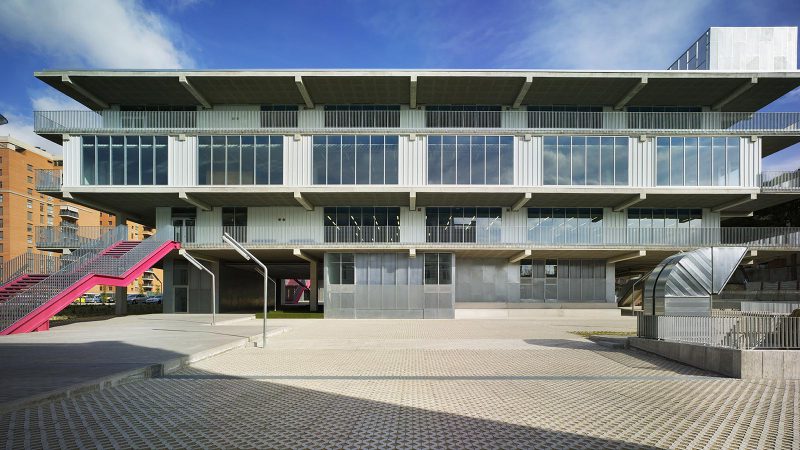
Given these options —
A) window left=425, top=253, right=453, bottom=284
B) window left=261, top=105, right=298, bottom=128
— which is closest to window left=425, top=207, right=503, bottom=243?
window left=425, top=253, right=453, bottom=284

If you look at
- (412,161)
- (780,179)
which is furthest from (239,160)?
(780,179)

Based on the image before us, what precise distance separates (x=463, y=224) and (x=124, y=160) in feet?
67.2

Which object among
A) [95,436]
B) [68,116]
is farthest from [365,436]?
[68,116]

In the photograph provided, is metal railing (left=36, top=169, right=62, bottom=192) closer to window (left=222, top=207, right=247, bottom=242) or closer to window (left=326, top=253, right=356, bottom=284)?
window (left=222, top=207, right=247, bottom=242)

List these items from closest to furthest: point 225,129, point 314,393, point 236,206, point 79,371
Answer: point 314,393 → point 79,371 → point 225,129 → point 236,206

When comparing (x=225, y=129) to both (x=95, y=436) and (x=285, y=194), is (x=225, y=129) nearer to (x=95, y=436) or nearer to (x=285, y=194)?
(x=285, y=194)

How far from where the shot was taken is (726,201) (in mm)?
29219

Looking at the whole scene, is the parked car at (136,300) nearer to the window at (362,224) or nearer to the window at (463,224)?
the window at (362,224)

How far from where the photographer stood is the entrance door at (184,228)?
29.5 metres

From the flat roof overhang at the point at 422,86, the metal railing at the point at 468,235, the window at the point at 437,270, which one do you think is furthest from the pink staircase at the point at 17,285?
the window at the point at 437,270

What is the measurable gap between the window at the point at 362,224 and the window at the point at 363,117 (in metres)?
5.29

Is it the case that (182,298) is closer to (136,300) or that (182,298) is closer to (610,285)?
(610,285)

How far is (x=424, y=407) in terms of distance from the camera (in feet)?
26.5

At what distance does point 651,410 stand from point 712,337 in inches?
224
